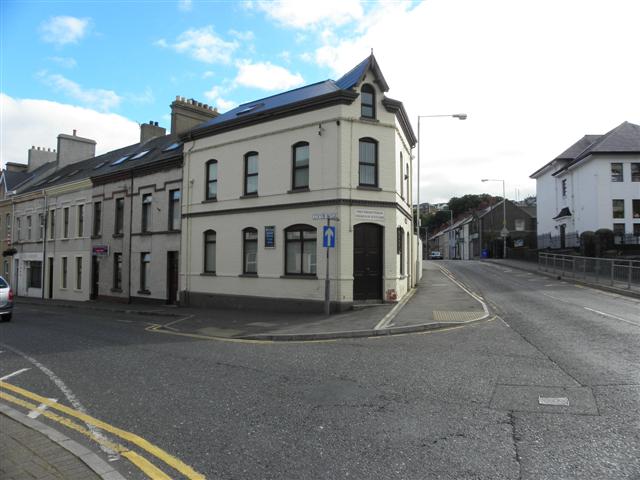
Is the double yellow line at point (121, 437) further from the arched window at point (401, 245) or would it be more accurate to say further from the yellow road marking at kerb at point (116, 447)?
the arched window at point (401, 245)

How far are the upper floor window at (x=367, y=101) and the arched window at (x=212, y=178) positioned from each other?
24.2ft

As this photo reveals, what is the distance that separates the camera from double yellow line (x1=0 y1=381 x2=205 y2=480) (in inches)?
154

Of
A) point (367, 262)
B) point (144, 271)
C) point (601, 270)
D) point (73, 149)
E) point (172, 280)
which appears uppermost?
point (73, 149)

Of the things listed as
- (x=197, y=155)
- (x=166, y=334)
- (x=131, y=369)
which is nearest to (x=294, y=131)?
(x=197, y=155)

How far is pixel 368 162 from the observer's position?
55.0 feet

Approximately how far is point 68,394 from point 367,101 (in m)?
14.1

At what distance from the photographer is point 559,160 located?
46.1 meters

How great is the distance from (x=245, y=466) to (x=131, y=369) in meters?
4.71

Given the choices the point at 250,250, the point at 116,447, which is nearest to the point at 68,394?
the point at 116,447

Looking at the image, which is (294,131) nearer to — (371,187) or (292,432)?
(371,187)

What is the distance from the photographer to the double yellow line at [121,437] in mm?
3924

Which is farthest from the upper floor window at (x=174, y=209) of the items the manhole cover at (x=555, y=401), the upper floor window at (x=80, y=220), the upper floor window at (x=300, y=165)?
the manhole cover at (x=555, y=401)

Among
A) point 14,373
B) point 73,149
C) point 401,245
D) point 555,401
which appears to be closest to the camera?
point 555,401

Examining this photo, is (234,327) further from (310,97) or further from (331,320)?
(310,97)
